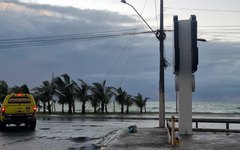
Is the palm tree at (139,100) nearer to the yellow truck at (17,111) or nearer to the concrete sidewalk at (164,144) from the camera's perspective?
the yellow truck at (17,111)

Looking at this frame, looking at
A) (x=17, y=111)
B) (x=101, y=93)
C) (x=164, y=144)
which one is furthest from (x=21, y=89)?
(x=164, y=144)

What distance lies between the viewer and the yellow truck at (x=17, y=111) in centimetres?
3005

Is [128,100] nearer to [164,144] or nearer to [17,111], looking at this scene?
[17,111]

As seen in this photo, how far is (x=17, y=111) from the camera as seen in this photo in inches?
1196

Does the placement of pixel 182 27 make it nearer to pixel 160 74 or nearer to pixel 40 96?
pixel 160 74

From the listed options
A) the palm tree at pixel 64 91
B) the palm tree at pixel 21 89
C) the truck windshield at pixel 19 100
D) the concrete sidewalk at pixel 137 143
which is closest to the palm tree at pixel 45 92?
the palm tree at pixel 64 91

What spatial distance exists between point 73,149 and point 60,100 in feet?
133

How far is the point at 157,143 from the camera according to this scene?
758 inches

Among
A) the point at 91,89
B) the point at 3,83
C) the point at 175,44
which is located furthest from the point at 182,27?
the point at 3,83

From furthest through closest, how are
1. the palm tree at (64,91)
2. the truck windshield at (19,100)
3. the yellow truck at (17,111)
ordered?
the palm tree at (64,91), the truck windshield at (19,100), the yellow truck at (17,111)

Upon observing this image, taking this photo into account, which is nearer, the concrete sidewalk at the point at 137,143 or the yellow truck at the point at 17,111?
the concrete sidewalk at the point at 137,143

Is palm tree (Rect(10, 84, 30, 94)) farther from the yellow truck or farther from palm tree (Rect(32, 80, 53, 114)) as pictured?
the yellow truck

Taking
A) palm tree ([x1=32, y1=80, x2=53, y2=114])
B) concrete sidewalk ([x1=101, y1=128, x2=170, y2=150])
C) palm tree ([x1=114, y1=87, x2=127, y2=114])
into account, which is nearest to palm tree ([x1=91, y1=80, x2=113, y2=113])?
palm tree ([x1=114, y1=87, x2=127, y2=114])

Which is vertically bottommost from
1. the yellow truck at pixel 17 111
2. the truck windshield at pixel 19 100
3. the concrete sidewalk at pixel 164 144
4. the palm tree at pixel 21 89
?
the concrete sidewalk at pixel 164 144
